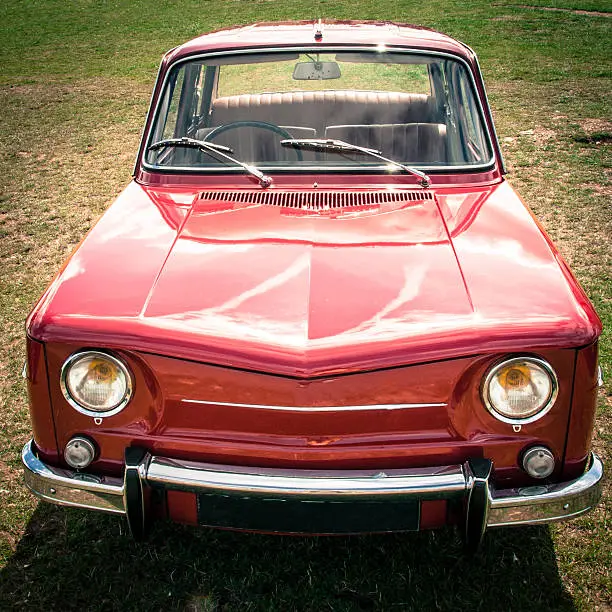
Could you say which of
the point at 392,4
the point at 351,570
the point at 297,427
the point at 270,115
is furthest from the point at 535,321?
the point at 392,4

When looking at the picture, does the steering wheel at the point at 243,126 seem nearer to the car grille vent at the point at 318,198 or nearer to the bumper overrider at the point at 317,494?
the car grille vent at the point at 318,198

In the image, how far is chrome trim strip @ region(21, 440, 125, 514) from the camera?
2014 mm

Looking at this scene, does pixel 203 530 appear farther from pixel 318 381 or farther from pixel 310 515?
pixel 318 381

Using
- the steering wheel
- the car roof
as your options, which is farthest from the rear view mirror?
the steering wheel

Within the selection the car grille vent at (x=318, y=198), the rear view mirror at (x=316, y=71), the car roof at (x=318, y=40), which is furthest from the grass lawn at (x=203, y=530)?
the rear view mirror at (x=316, y=71)

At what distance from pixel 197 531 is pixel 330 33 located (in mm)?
2167

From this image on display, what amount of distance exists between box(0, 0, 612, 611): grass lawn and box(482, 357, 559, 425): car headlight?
2.47ft

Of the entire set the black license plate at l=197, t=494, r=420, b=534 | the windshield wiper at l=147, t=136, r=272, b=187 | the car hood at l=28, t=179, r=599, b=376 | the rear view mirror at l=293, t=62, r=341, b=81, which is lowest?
the black license plate at l=197, t=494, r=420, b=534

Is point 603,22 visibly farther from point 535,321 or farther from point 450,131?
point 535,321

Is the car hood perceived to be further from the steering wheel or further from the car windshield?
the steering wheel

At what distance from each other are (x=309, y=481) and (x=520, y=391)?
0.62 m

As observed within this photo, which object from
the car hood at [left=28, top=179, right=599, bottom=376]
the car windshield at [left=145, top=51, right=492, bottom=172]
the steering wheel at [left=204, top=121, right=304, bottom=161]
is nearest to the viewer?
the car hood at [left=28, top=179, right=599, bottom=376]

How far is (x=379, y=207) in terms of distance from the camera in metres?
2.61

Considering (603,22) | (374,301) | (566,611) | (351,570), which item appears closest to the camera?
(374,301)
